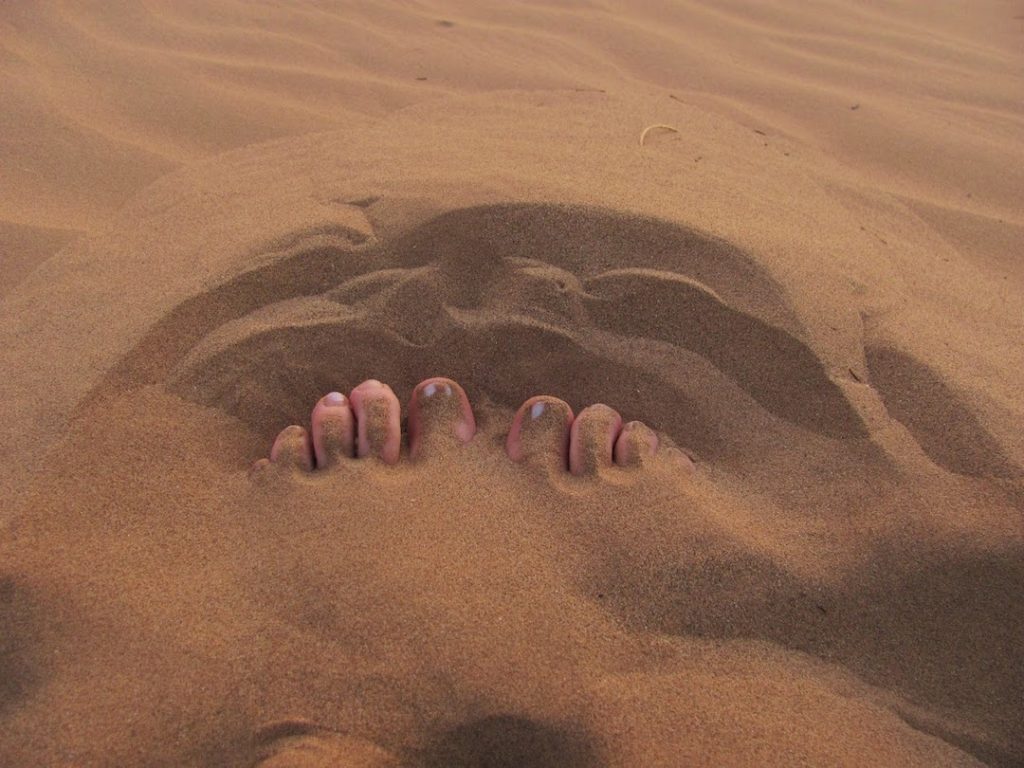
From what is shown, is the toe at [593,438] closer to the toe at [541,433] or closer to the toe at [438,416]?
the toe at [541,433]

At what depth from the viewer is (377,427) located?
1608mm

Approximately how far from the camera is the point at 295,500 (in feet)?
4.71

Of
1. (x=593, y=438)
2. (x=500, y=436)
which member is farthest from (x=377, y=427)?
(x=593, y=438)

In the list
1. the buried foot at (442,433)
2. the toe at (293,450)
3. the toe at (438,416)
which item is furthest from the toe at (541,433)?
the toe at (293,450)

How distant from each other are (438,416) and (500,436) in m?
0.15

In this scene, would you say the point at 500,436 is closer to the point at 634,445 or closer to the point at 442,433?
the point at 442,433

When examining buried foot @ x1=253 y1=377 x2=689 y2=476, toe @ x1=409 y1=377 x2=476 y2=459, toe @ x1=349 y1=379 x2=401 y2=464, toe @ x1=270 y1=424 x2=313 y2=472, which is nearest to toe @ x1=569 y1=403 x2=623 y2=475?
buried foot @ x1=253 y1=377 x2=689 y2=476

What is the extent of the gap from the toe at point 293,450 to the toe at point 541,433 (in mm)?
425

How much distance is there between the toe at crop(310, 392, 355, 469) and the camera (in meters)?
1.56

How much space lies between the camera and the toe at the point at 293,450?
152cm

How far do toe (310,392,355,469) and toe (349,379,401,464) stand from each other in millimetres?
21

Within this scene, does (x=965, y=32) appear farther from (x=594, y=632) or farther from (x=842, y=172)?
(x=594, y=632)

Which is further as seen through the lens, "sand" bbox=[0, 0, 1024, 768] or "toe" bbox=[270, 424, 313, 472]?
"toe" bbox=[270, 424, 313, 472]

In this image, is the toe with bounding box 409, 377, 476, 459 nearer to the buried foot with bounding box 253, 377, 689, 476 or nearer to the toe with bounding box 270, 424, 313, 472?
the buried foot with bounding box 253, 377, 689, 476
